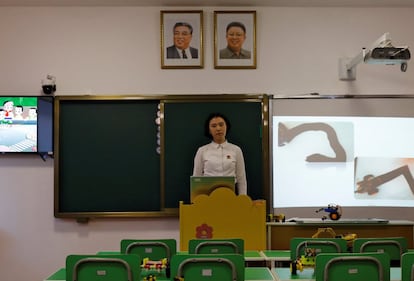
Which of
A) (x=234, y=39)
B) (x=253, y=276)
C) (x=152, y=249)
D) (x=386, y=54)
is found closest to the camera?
(x=253, y=276)

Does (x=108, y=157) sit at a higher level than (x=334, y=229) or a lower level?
higher

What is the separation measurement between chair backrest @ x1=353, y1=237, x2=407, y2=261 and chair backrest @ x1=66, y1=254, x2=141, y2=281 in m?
1.60

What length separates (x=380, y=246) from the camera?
148 inches

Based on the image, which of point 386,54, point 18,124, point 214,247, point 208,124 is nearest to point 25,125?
point 18,124

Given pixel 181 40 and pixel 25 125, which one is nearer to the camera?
pixel 25 125

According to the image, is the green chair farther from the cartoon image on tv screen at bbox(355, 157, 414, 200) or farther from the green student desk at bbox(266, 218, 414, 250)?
the cartoon image on tv screen at bbox(355, 157, 414, 200)

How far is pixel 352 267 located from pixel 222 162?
9.73ft

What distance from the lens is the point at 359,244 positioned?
375 cm

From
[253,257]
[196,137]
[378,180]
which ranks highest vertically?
[196,137]

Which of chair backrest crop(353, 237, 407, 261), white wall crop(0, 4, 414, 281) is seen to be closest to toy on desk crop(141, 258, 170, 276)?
chair backrest crop(353, 237, 407, 261)

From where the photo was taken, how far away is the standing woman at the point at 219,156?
5852mm

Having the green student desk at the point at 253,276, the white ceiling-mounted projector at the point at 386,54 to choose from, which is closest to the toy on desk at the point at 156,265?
the green student desk at the point at 253,276

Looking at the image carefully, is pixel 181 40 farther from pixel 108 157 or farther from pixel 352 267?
pixel 352 267

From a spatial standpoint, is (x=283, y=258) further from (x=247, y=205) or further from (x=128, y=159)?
(x=128, y=159)
